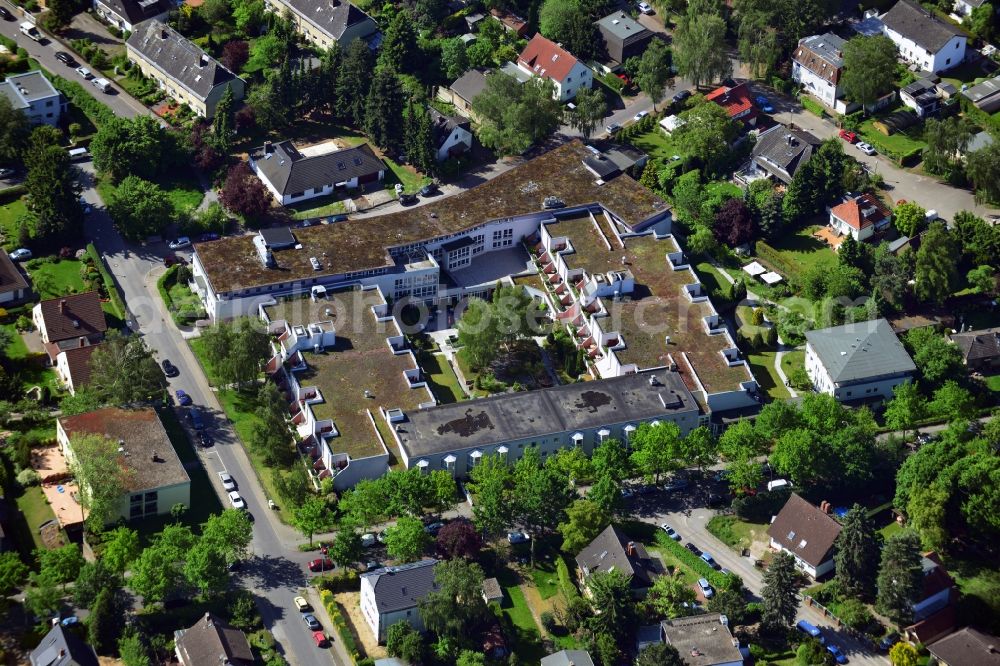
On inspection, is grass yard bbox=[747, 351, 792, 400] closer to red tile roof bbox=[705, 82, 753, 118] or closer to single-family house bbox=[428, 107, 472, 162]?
red tile roof bbox=[705, 82, 753, 118]

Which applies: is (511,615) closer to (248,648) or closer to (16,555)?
(248,648)

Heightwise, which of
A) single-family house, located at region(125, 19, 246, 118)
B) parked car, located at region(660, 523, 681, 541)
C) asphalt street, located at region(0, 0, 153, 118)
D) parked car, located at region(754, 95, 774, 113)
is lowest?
parked car, located at region(660, 523, 681, 541)

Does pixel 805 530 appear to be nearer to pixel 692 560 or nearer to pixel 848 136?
pixel 692 560

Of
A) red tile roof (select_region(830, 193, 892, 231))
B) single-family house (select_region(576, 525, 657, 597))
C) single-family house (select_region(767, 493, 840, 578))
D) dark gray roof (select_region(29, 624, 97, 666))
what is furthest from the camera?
red tile roof (select_region(830, 193, 892, 231))

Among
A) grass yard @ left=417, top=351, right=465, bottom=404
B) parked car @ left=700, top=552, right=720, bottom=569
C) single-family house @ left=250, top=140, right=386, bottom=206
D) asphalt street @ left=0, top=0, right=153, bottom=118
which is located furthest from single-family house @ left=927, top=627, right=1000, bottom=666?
asphalt street @ left=0, top=0, right=153, bottom=118

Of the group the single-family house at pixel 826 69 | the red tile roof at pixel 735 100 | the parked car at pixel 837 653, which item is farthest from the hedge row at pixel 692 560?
the single-family house at pixel 826 69

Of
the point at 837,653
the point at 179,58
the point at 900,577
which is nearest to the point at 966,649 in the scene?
the point at 900,577

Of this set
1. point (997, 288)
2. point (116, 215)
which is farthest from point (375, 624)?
point (997, 288)
